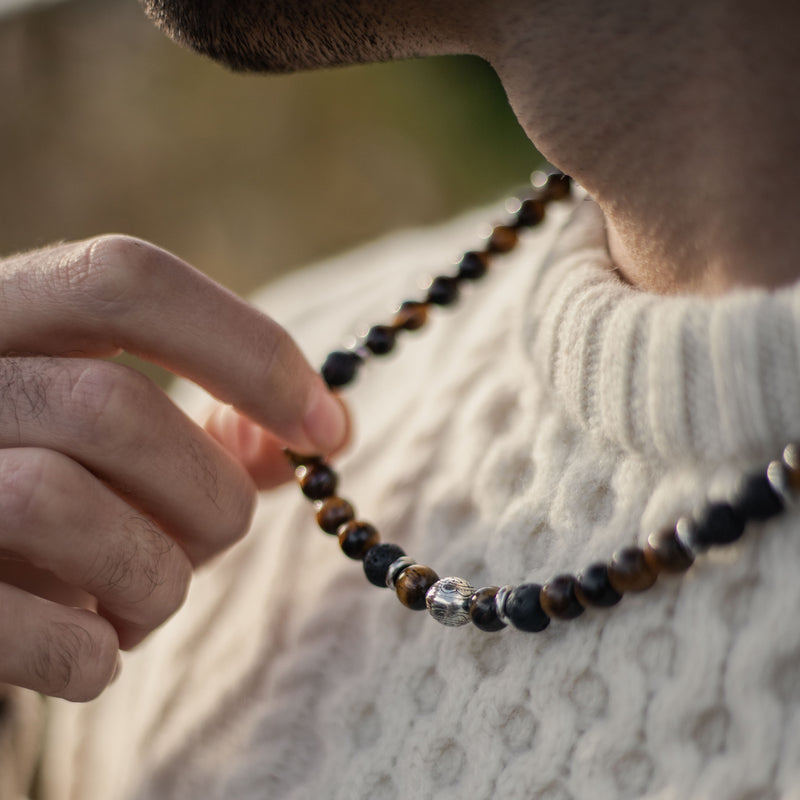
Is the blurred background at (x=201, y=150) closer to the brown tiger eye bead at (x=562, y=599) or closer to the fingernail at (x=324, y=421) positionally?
the fingernail at (x=324, y=421)

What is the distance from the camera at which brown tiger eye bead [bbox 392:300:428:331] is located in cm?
A: 92

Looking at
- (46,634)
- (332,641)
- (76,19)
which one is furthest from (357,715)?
(76,19)

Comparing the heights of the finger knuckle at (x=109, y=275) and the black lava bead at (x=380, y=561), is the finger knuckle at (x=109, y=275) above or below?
above

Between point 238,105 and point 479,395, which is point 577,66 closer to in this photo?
point 479,395

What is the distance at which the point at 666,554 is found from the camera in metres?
0.57

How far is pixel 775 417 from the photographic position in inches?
21.3

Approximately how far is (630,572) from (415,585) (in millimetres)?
189

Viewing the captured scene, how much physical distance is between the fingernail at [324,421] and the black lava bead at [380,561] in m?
0.12

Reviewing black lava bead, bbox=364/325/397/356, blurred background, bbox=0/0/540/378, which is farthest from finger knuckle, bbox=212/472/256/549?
blurred background, bbox=0/0/540/378

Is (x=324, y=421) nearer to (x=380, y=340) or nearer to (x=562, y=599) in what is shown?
(x=380, y=340)

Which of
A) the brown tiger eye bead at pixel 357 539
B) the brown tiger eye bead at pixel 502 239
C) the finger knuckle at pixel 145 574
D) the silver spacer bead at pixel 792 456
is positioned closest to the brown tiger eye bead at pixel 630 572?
the silver spacer bead at pixel 792 456

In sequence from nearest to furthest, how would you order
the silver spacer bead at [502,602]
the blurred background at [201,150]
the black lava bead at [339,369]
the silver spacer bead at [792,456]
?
the silver spacer bead at [792,456], the silver spacer bead at [502,602], the black lava bead at [339,369], the blurred background at [201,150]

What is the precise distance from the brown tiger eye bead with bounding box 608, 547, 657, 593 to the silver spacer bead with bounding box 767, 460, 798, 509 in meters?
0.10

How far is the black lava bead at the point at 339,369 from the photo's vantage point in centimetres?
88
